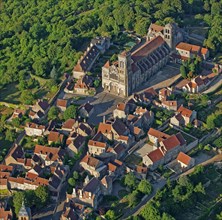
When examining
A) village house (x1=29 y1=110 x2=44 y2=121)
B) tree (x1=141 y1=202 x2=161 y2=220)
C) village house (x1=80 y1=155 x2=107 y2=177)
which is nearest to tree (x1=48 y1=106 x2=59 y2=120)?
village house (x1=29 y1=110 x2=44 y2=121)

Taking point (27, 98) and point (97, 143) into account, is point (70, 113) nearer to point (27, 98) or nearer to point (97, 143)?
point (97, 143)

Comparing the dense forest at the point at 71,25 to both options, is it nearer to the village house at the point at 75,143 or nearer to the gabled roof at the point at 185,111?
the gabled roof at the point at 185,111

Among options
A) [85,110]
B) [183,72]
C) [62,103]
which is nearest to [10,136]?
[62,103]

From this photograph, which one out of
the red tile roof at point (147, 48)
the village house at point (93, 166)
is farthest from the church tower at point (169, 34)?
the village house at point (93, 166)

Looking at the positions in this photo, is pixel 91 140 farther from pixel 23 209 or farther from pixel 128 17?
pixel 128 17

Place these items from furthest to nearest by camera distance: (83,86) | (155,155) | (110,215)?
(83,86)
(155,155)
(110,215)

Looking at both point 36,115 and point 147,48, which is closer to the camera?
point 36,115

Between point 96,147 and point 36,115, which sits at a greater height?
point 96,147
